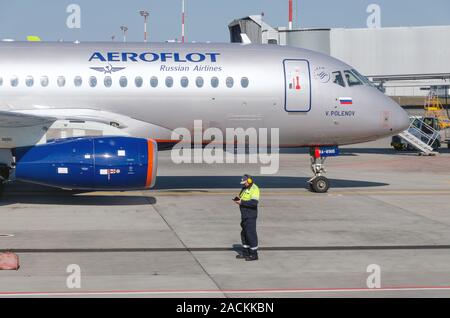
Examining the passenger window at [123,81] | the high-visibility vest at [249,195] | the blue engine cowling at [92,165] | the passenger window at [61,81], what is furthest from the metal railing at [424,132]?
the high-visibility vest at [249,195]

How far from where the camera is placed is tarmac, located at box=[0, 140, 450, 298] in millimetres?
12517

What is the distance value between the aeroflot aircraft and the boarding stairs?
1744cm

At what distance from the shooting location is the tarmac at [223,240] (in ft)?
41.1

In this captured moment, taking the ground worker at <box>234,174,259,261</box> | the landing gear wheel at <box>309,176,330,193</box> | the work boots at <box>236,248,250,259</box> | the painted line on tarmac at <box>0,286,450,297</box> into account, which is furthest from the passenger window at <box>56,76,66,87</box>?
the painted line on tarmac at <box>0,286,450,297</box>

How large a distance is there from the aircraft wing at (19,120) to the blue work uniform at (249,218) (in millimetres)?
8134

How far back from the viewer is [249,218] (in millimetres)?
14430

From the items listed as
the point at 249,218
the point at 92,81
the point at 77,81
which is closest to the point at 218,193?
the point at 92,81

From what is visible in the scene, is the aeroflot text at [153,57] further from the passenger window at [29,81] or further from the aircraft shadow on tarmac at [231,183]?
the aircraft shadow on tarmac at [231,183]

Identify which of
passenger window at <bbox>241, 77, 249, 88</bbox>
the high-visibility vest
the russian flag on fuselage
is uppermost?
passenger window at <bbox>241, 77, 249, 88</bbox>

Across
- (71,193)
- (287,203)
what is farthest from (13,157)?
(287,203)

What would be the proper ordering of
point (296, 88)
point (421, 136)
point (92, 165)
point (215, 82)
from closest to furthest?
1. point (92, 165)
2. point (215, 82)
3. point (296, 88)
4. point (421, 136)

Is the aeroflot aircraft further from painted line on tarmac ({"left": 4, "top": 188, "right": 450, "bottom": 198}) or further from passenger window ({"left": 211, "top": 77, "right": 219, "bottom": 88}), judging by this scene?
painted line on tarmac ({"left": 4, "top": 188, "right": 450, "bottom": 198})

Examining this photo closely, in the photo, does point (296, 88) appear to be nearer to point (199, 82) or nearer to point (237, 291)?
point (199, 82)

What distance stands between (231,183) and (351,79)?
599 centimetres
